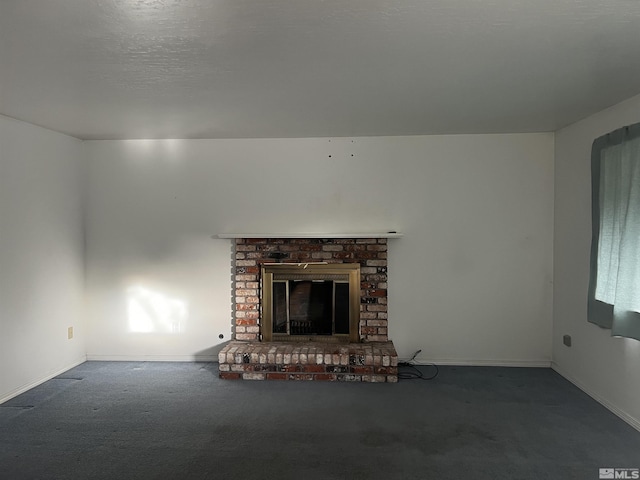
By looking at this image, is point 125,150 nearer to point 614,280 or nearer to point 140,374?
point 140,374

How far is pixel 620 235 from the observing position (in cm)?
294

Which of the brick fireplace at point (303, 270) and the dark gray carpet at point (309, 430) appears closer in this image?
the dark gray carpet at point (309, 430)

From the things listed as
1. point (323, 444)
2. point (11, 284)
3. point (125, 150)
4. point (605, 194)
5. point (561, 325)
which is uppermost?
point (125, 150)

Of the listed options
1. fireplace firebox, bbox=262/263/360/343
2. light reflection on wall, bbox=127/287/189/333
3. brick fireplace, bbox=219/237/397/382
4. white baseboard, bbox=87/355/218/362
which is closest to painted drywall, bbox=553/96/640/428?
brick fireplace, bbox=219/237/397/382

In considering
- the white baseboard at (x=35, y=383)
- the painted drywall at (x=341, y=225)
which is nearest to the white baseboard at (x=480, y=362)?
the painted drywall at (x=341, y=225)

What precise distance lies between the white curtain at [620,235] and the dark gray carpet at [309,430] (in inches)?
32.7

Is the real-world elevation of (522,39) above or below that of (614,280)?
above

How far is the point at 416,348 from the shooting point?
14.0 feet

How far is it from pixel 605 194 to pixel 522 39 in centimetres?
171

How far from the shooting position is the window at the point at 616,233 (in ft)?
9.23

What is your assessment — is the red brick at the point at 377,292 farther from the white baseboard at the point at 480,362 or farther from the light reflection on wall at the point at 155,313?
the light reflection on wall at the point at 155,313

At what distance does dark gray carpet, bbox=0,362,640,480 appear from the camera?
240 cm

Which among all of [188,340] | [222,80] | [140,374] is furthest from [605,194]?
[140,374]

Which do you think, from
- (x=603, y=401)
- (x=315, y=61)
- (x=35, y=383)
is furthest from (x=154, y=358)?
(x=603, y=401)
